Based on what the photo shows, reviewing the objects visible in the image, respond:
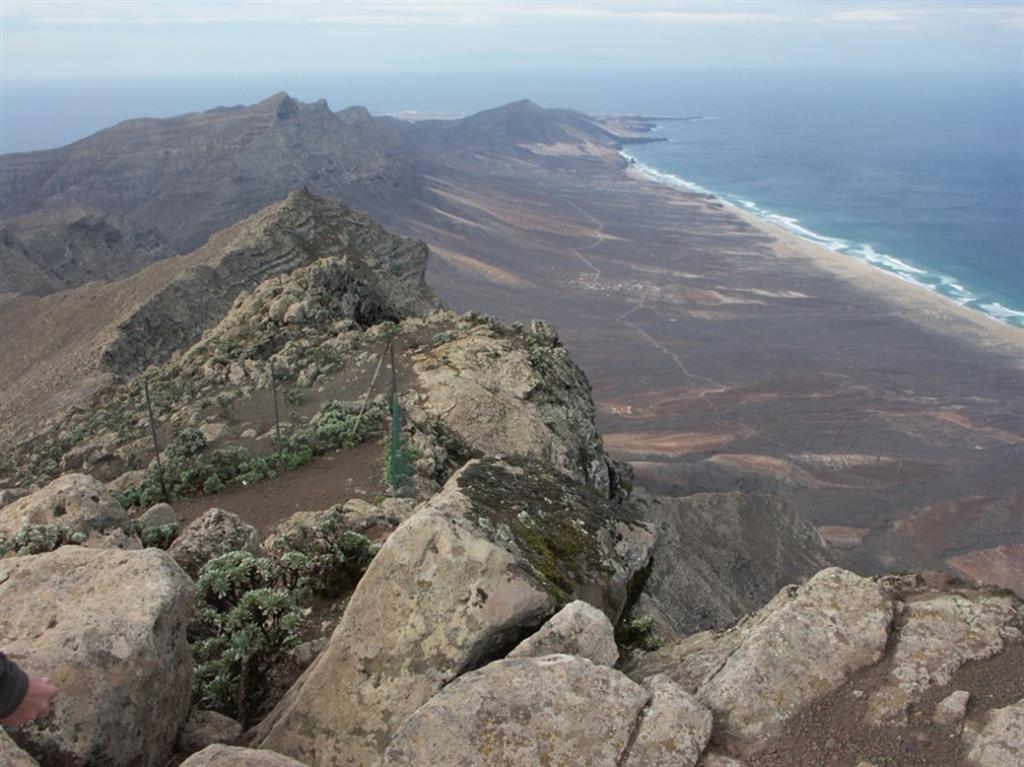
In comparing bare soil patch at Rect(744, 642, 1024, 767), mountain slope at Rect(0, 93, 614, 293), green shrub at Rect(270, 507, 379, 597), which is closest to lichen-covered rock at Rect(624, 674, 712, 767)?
bare soil patch at Rect(744, 642, 1024, 767)

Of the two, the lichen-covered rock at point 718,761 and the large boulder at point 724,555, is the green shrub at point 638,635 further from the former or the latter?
the large boulder at point 724,555

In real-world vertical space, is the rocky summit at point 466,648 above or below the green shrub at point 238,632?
above

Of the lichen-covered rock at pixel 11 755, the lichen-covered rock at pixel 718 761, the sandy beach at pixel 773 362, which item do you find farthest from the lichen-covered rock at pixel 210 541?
the sandy beach at pixel 773 362

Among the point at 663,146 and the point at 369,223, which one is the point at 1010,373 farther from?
the point at 663,146

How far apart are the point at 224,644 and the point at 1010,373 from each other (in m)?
60.8

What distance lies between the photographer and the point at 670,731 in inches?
168

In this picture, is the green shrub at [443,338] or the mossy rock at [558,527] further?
the green shrub at [443,338]

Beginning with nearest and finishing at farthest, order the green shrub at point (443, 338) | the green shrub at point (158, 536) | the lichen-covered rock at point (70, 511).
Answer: the lichen-covered rock at point (70, 511), the green shrub at point (158, 536), the green shrub at point (443, 338)

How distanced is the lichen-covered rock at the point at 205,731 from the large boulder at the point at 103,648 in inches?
4.4

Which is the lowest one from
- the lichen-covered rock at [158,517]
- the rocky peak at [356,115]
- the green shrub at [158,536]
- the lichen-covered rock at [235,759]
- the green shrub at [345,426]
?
the green shrub at [345,426]

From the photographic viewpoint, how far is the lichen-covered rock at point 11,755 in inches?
155

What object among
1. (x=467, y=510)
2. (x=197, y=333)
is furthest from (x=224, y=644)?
(x=197, y=333)

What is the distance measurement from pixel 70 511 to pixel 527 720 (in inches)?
227

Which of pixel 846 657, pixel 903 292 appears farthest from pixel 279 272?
pixel 903 292
